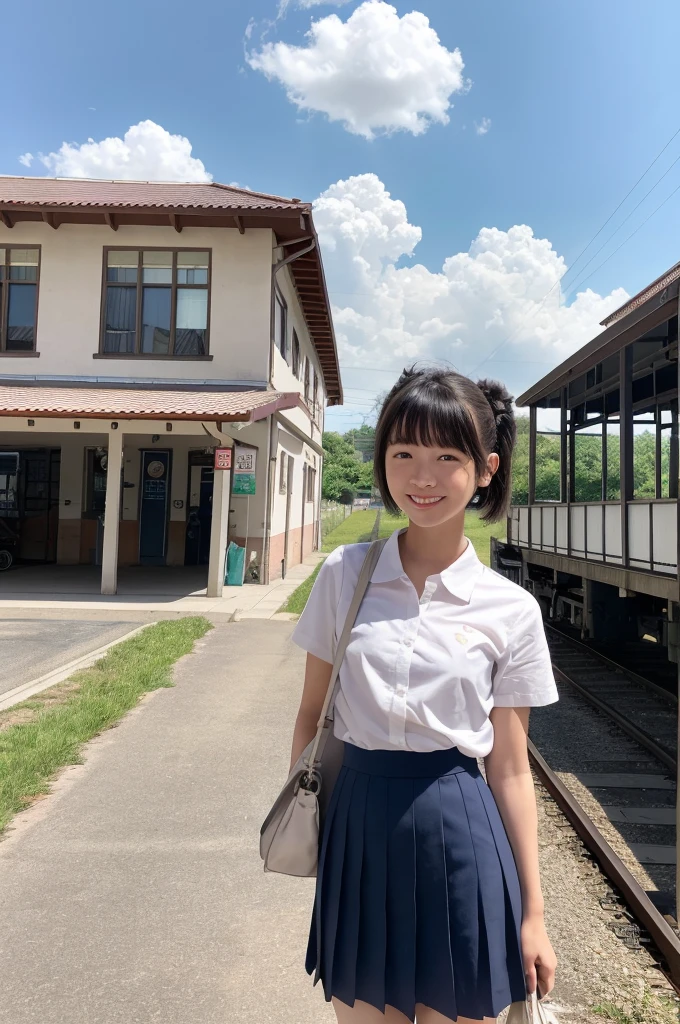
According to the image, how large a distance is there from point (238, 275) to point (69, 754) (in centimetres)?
1126

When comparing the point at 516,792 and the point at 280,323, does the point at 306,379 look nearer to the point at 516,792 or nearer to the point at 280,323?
the point at 280,323

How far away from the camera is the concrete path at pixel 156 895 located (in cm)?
239

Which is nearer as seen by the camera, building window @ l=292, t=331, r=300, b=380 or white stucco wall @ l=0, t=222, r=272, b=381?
white stucco wall @ l=0, t=222, r=272, b=381

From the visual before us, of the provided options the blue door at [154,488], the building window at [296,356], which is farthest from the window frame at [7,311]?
the building window at [296,356]

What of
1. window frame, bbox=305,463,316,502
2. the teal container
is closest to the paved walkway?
the teal container

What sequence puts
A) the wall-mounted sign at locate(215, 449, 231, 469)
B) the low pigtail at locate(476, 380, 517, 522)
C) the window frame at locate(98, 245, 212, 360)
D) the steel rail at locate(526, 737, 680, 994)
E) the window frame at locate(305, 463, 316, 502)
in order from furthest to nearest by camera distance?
the window frame at locate(305, 463, 316, 502) < the window frame at locate(98, 245, 212, 360) < the wall-mounted sign at locate(215, 449, 231, 469) < the steel rail at locate(526, 737, 680, 994) < the low pigtail at locate(476, 380, 517, 522)

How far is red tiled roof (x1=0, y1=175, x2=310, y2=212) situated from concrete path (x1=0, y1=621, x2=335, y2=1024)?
36.6ft

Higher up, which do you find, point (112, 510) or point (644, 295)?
point (644, 295)

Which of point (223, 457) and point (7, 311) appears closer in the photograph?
point (223, 457)

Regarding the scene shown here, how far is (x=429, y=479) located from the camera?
1575 mm

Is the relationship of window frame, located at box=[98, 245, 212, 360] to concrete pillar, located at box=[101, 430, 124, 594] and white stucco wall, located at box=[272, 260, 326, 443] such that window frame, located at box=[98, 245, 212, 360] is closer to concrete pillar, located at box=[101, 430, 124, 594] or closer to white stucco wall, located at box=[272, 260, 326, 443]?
white stucco wall, located at box=[272, 260, 326, 443]

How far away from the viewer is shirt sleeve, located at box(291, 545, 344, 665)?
163 cm

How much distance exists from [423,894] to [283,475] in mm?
15148

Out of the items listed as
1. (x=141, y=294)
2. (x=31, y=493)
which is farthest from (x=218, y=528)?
(x=31, y=493)
